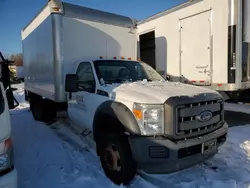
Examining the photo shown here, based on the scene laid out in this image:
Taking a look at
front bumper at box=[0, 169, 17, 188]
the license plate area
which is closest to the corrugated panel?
front bumper at box=[0, 169, 17, 188]

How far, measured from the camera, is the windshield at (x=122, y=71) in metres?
4.55

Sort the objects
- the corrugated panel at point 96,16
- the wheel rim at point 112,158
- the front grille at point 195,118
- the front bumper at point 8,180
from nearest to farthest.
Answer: the front bumper at point 8,180
the front grille at point 195,118
the wheel rim at point 112,158
the corrugated panel at point 96,16

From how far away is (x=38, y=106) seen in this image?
25.8ft

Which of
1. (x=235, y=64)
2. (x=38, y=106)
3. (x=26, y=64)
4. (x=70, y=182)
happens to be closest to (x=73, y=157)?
(x=70, y=182)

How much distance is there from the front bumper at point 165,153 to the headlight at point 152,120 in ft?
0.35

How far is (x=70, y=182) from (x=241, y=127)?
4985mm

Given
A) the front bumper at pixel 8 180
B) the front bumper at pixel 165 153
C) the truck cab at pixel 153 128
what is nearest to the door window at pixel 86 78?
the truck cab at pixel 153 128

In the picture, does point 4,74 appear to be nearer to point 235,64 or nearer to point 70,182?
point 70,182

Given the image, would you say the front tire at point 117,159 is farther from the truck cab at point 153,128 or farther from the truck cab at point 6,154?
the truck cab at point 6,154

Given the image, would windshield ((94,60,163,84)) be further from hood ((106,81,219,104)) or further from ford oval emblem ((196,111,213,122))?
ford oval emblem ((196,111,213,122))

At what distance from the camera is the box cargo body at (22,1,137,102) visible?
535 cm

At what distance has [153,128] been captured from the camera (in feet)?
10.5

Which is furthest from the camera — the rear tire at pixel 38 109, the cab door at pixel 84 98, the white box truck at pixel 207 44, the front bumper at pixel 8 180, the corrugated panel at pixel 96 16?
the rear tire at pixel 38 109

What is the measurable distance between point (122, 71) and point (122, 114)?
1.68 meters
